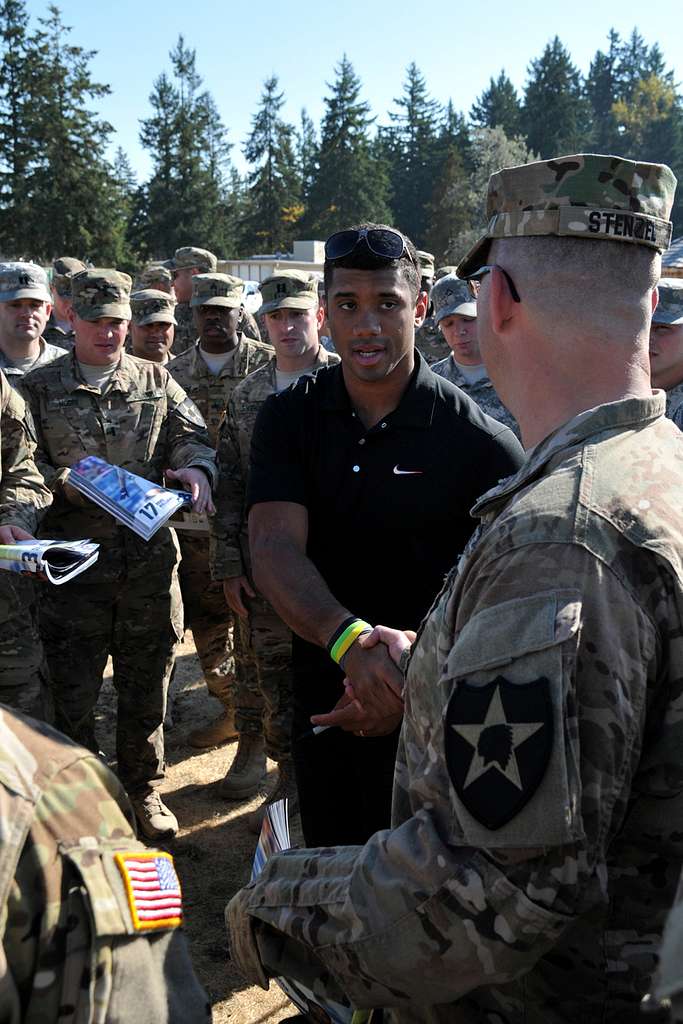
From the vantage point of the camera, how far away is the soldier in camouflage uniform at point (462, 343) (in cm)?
604

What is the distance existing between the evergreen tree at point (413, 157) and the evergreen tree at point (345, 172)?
13.8ft

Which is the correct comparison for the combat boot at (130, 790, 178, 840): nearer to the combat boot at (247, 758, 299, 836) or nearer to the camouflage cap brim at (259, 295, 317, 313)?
the combat boot at (247, 758, 299, 836)

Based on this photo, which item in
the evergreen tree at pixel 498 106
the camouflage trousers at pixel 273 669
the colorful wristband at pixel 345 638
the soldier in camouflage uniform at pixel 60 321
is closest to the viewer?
the colorful wristband at pixel 345 638

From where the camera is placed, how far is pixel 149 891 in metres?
1.37

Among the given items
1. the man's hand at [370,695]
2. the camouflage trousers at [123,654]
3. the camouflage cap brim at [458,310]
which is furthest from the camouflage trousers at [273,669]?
the camouflage cap brim at [458,310]

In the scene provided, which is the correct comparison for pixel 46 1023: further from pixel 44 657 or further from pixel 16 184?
pixel 16 184

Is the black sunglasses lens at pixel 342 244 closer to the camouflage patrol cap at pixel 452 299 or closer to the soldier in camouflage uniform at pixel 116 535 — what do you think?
the soldier in camouflage uniform at pixel 116 535

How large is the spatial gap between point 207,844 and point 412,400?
2643 millimetres

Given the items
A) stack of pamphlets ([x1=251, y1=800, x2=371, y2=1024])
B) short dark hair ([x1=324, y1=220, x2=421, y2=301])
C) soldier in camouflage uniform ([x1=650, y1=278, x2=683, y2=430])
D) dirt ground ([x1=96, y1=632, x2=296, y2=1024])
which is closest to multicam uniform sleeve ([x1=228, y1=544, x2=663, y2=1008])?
stack of pamphlets ([x1=251, y1=800, x2=371, y2=1024])

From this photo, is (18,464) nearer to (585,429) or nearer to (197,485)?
(197,485)

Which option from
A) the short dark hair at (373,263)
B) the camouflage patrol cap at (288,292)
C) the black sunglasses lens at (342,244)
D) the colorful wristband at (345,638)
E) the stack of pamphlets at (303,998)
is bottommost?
the stack of pamphlets at (303,998)

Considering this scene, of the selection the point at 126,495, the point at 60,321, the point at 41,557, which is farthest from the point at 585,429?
the point at 60,321

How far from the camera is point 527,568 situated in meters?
1.37

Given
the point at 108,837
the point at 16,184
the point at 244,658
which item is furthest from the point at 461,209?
the point at 108,837
